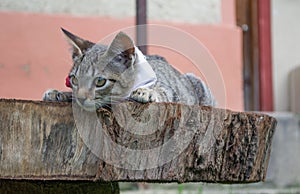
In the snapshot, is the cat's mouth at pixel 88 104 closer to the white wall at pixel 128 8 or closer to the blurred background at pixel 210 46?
the blurred background at pixel 210 46

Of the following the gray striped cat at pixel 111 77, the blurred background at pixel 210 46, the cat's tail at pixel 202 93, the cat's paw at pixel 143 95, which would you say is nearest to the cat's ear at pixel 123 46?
the gray striped cat at pixel 111 77

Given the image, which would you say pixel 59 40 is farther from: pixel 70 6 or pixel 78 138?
pixel 78 138

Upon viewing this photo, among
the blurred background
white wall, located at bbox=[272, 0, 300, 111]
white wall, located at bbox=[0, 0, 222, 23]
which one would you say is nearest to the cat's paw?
the blurred background

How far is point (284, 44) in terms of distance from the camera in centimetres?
507

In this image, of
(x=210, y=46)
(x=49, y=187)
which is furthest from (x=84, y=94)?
(x=210, y=46)

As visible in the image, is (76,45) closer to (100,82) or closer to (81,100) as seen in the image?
(100,82)

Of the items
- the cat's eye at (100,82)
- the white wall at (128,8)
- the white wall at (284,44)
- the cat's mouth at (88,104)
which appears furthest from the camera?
the white wall at (284,44)

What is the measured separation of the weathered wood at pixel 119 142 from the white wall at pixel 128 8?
7.04ft

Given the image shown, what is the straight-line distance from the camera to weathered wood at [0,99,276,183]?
1.63 metres

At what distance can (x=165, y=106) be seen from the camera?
5.67 feet

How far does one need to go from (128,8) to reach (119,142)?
2.48m

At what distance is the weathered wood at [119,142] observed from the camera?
1.63m

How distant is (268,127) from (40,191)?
73cm

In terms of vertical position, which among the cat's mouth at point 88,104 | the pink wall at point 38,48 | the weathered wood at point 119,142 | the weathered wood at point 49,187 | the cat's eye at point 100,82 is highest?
the pink wall at point 38,48
